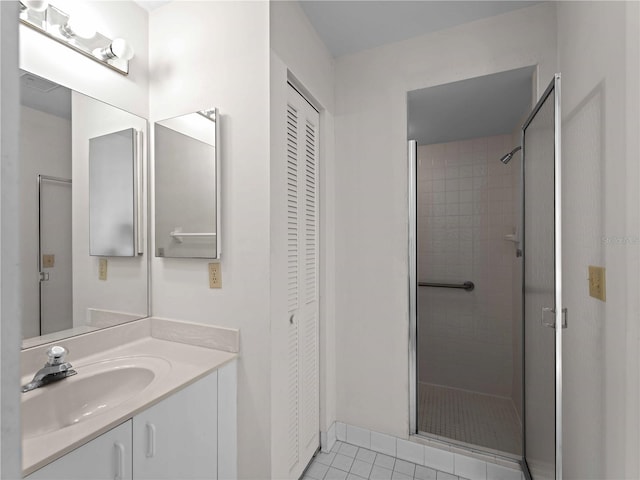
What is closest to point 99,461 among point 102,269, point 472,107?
point 102,269

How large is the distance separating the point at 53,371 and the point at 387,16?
212 cm

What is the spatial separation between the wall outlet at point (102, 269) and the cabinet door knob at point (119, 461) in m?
0.77

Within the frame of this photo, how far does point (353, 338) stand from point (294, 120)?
1311mm

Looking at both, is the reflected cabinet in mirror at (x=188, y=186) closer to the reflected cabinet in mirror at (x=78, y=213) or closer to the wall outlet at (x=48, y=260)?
the reflected cabinet in mirror at (x=78, y=213)

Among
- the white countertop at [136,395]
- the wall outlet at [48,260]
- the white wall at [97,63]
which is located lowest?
the white countertop at [136,395]

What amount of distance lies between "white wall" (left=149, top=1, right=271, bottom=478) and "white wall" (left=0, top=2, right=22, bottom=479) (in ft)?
3.50

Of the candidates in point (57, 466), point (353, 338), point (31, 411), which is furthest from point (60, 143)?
point (353, 338)

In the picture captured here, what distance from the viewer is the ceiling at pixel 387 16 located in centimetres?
156

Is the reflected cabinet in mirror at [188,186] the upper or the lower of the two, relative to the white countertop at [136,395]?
upper

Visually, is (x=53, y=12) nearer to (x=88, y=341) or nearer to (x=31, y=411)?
(x=88, y=341)

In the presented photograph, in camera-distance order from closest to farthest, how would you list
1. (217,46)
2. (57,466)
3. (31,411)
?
(57,466) → (31,411) → (217,46)

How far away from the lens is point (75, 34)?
49.1 inches

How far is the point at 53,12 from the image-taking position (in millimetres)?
1196

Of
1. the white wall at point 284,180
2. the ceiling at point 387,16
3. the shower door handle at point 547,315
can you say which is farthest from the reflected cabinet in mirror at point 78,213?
the shower door handle at point 547,315
